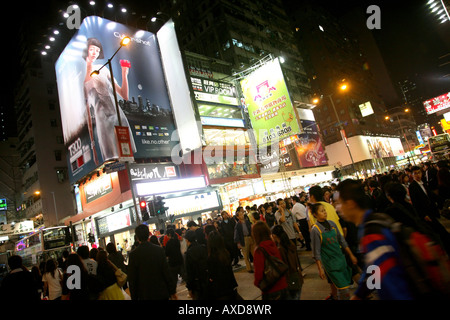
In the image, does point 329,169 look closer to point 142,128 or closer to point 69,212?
point 142,128

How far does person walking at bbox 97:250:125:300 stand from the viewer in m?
5.04

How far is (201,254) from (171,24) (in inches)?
935

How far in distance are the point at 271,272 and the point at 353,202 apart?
155 centimetres

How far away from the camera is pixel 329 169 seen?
41.4 metres

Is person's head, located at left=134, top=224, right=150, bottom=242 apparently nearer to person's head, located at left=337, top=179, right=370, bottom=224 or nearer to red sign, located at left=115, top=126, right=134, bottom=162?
person's head, located at left=337, top=179, right=370, bottom=224

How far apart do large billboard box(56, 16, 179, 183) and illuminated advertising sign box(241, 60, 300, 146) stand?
731 centimetres

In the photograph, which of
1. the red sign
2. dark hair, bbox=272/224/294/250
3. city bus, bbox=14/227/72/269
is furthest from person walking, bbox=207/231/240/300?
city bus, bbox=14/227/72/269

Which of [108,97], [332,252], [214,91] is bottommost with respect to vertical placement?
[332,252]

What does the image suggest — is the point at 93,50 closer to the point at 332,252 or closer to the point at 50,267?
the point at 50,267

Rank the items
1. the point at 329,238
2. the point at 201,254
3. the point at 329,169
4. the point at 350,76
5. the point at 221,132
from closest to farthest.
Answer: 1. the point at 329,238
2. the point at 201,254
3. the point at 221,132
4. the point at 329,169
5. the point at 350,76

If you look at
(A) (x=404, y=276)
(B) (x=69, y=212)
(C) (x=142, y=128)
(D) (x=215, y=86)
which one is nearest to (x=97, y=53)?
(C) (x=142, y=128)

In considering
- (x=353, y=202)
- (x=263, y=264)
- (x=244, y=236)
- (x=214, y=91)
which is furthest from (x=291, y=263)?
(x=214, y=91)

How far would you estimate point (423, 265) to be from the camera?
189 cm

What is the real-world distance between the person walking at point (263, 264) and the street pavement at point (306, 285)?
215 cm
